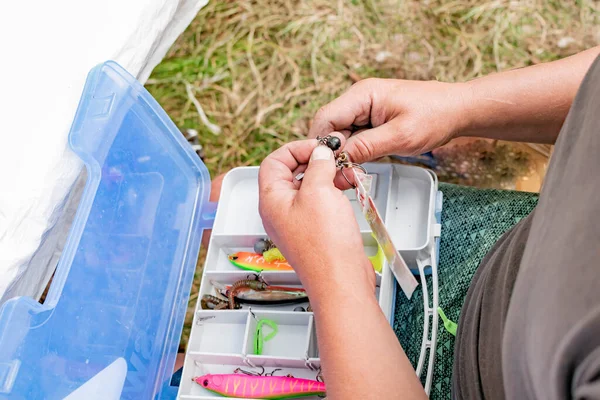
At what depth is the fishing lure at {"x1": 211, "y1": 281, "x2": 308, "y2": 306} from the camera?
1086 mm

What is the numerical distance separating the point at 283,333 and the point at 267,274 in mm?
116

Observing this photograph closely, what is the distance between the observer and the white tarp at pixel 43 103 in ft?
3.10

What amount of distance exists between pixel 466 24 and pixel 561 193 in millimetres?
1573

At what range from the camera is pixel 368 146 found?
3.17 feet

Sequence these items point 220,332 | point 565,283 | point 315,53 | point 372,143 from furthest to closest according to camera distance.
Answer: point 315,53 < point 220,332 < point 372,143 < point 565,283

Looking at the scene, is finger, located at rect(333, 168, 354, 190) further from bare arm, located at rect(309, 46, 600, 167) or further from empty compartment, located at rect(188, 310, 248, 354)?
empty compartment, located at rect(188, 310, 248, 354)

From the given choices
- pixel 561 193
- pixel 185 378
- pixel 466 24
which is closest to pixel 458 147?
pixel 466 24

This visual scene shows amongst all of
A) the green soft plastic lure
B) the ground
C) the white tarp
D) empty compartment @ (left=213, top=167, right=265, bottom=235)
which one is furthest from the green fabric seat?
the ground

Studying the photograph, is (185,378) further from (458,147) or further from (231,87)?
(231,87)

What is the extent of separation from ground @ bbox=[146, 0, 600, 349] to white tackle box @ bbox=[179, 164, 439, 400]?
63cm

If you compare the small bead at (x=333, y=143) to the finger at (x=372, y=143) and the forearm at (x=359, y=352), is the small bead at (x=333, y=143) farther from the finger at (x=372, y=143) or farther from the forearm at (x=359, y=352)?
the forearm at (x=359, y=352)

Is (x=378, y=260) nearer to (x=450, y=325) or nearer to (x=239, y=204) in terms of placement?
(x=450, y=325)

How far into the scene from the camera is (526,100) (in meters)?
0.95

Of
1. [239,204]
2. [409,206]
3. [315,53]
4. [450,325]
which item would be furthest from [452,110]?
[315,53]
